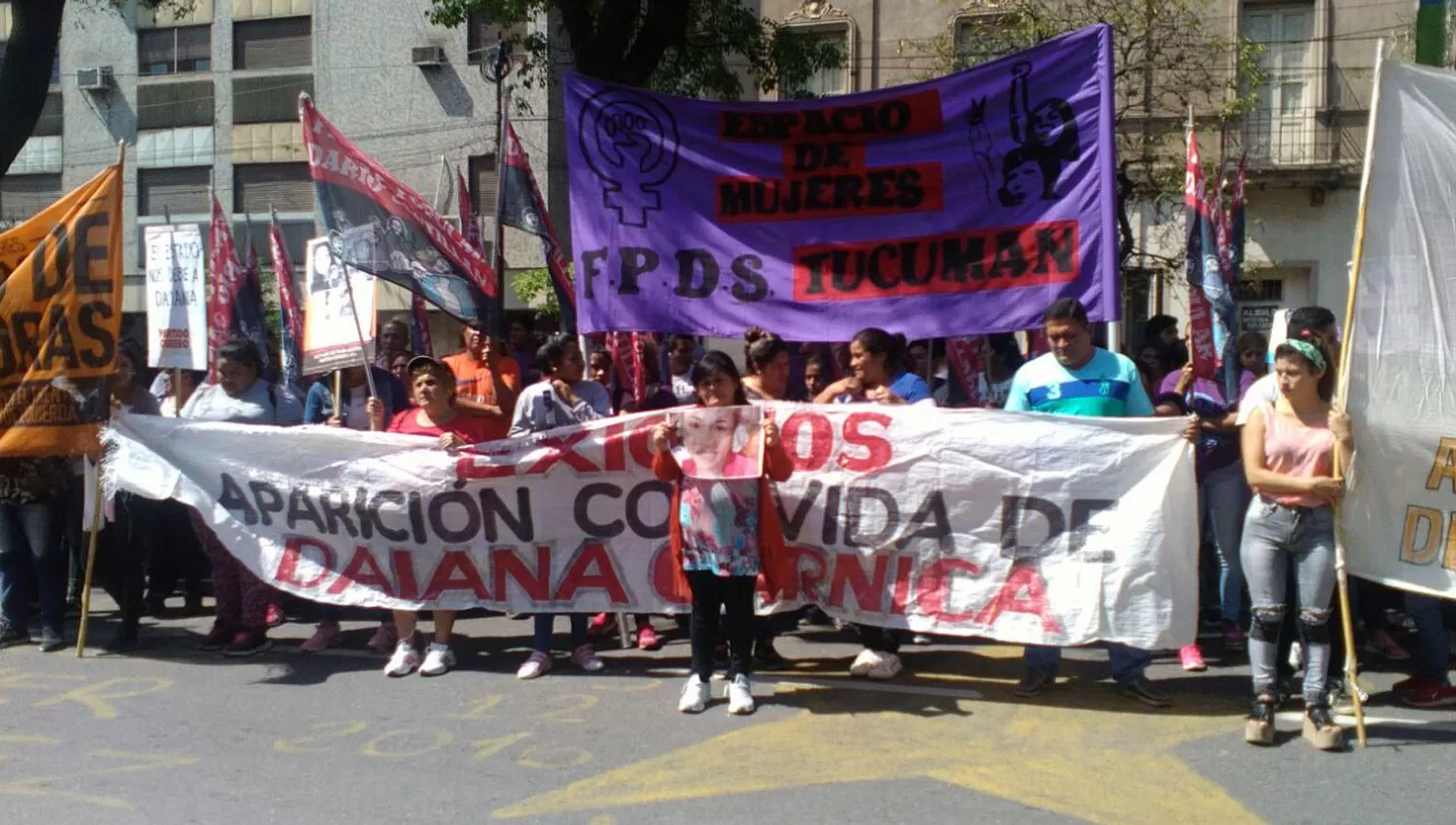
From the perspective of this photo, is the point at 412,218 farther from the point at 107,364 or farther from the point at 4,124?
the point at 4,124

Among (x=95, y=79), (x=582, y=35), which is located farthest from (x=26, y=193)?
(x=582, y=35)

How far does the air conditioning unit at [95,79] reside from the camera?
3027 cm

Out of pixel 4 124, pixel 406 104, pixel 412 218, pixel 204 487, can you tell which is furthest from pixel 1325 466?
pixel 406 104

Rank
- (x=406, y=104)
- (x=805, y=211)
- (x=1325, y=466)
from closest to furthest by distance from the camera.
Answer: (x=1325, y=466), (x=805, y=211), (x=406, y=104)

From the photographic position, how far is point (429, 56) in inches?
1123

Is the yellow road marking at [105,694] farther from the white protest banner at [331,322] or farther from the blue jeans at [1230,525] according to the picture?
the blue jeans at [1230,525]

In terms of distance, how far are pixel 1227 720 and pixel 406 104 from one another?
82.8ft

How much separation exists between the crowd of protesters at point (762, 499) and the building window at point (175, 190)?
2128 centimetres

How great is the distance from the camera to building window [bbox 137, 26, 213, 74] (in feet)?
98.3

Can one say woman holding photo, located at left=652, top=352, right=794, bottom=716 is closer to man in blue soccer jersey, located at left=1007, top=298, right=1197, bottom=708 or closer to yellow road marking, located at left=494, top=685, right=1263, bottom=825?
yellow road marking, located at left=494, top=685, right=1263, bottom=825

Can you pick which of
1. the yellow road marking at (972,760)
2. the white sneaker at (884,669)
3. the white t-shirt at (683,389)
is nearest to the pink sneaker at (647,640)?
the white sneaker at (884,669)

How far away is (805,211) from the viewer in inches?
308

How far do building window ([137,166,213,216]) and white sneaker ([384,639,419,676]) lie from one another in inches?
974

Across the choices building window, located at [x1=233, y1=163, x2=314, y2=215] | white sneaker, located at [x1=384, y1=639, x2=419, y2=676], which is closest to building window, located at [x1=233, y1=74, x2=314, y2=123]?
building window, located at [x1=233, y1=163, x2=314, y2=215]
